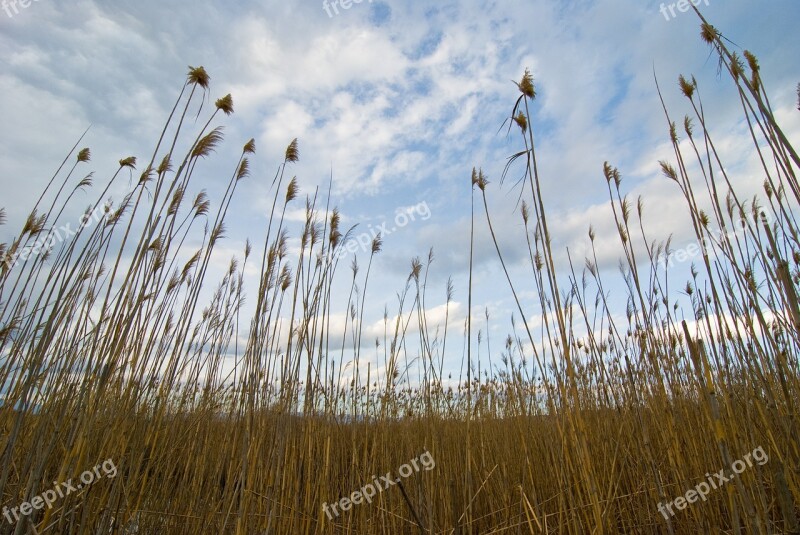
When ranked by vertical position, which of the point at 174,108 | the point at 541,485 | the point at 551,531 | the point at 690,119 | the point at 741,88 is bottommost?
the point at 551,531

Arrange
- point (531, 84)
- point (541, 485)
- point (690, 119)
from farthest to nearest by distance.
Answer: point (541, 485) → point (690, 119) → point (531, 84)

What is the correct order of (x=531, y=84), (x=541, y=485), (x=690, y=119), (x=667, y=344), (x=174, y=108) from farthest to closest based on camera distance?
(x=541, y=485)
(x=667, y=344)
(x=690, y=119)
(x=174, y=108)
(x=531, y=84)

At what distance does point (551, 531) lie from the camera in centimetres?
254

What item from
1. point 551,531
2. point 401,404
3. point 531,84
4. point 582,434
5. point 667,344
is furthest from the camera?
point 401,404

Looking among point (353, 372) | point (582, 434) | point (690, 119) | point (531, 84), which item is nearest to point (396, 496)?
point (353, 372)

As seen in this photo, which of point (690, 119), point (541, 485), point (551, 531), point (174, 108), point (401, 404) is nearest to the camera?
point (174, 108)

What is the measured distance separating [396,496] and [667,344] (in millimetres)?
2081

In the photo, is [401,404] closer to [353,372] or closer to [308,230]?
[353,372]

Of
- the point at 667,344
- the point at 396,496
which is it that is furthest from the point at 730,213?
the point at 396,496

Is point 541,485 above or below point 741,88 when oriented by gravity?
below

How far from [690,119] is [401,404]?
14.4 feet

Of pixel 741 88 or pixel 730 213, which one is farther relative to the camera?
pixel 730 213

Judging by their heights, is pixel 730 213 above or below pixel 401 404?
above

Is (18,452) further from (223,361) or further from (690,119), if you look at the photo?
(690,119)
